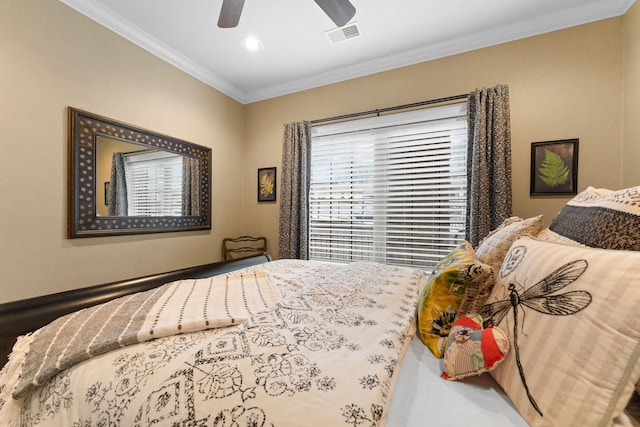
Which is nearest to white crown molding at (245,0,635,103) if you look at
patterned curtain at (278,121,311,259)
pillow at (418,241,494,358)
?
patterned curtain at (278,121,311,259)

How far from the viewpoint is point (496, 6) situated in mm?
1946

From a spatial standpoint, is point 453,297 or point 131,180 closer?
point 453,297

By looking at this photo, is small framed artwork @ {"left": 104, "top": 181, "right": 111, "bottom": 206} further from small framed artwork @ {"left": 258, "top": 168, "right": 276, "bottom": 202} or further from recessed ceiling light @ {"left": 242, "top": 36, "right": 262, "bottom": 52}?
recessed ceiling light @ {"left": 242, "top": 36, "right": 262, "bottom": 52}

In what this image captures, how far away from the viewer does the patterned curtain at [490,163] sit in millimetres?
2088

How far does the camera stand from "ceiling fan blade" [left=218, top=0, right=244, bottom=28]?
153 centimetres

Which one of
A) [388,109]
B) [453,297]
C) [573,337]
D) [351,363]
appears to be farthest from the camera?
[388,109]

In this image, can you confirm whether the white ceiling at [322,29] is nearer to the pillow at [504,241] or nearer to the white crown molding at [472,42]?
the white crown molding at [472,42]

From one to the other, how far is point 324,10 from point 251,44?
1041mm

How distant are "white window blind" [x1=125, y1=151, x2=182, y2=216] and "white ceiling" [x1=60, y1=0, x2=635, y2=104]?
3.36 feet

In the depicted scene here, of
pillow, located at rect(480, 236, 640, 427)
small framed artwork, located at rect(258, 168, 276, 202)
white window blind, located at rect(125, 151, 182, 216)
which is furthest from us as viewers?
small framed artwork, located at rect(258, 168, 276, 202)

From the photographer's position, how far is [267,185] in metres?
3.30

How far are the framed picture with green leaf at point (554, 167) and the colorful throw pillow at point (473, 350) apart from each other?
1953 mm

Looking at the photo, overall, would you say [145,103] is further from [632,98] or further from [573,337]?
[632,98]

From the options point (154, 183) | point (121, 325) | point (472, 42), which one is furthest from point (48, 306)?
point (472, 42)
